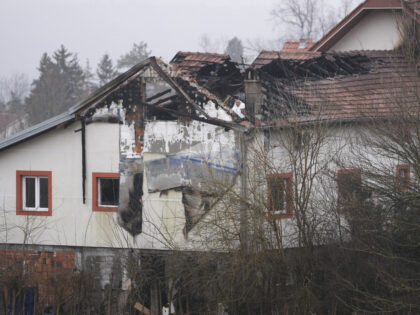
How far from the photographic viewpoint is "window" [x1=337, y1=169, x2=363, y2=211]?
11.6 m

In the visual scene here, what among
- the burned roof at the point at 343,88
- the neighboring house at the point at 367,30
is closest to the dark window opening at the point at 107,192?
the burned roof at the point at 343,88

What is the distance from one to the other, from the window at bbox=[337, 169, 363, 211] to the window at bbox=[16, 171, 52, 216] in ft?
25.2

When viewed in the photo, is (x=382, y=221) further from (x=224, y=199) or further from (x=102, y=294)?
(x=102, y=294)

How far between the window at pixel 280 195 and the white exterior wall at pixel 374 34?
7.52m

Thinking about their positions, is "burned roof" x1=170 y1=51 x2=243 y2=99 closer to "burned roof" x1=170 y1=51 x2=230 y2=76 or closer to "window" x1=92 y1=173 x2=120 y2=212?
"burned roof" x1=170 y1=51 x2=230 y2=76

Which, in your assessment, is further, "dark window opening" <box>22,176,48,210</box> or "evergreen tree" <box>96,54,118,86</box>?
"evergreen tree" <box>96,54,118,86</box>

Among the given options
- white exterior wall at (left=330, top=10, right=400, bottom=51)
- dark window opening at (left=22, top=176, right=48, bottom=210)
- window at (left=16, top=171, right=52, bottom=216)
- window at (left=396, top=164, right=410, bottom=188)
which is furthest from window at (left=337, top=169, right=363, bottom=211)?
dark window opening at (left=22, top=176, right=48, bottom=210)

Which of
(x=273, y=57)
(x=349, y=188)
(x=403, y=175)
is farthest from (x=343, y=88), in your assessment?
(x=403, y=175)

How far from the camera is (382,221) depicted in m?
11.1

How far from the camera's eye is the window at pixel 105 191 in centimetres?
1405

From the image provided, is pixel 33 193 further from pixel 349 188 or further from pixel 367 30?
pixel 367 30

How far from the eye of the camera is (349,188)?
11.9 m

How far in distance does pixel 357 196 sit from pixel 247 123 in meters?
3.16

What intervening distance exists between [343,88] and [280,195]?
4.47 meters
